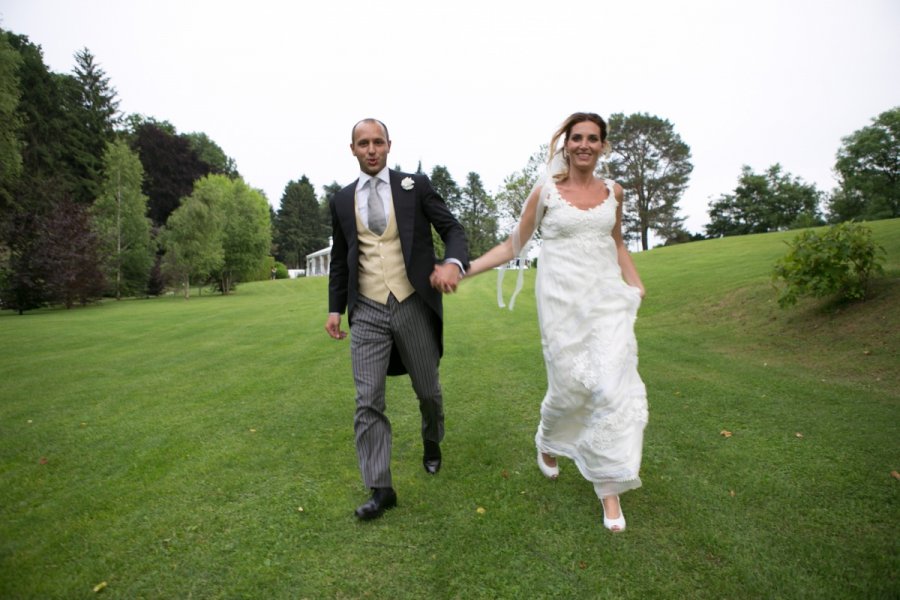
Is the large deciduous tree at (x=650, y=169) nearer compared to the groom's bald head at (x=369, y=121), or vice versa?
the groom's bald head at (x=369, y=121)

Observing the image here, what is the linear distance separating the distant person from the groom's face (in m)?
1.01

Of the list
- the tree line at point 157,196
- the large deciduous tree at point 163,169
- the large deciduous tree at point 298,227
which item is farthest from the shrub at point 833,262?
the large deciduous tree at point 298,227

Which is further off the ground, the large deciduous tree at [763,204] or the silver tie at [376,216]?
the large deciduous tree at [763,204]

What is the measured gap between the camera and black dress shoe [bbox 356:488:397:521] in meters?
3.12

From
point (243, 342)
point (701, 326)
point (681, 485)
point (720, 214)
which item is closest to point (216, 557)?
point (681, 485)

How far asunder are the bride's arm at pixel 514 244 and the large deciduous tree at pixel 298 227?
283 feet

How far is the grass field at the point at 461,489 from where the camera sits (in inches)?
101

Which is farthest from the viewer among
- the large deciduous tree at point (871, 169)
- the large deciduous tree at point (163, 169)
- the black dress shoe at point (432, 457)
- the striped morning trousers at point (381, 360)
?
the large deciduous tree at point (163, 169)

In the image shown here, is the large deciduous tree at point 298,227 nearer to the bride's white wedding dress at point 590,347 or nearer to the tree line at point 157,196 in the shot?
the tree line at point 157,196

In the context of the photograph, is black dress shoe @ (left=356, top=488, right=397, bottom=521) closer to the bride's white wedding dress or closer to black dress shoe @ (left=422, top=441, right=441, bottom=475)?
black dress shoe @ (left=422, top=441, right=441, bottom=475)

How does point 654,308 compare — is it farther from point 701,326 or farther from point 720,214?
point 720,214

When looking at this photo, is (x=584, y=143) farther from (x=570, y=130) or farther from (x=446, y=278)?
(x=446, y=278)

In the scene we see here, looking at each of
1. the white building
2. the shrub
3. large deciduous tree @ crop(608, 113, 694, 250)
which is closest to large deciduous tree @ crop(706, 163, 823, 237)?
large deciduous tree @ crop(608, 113, 694, 250)

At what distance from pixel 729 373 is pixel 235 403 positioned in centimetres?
649
